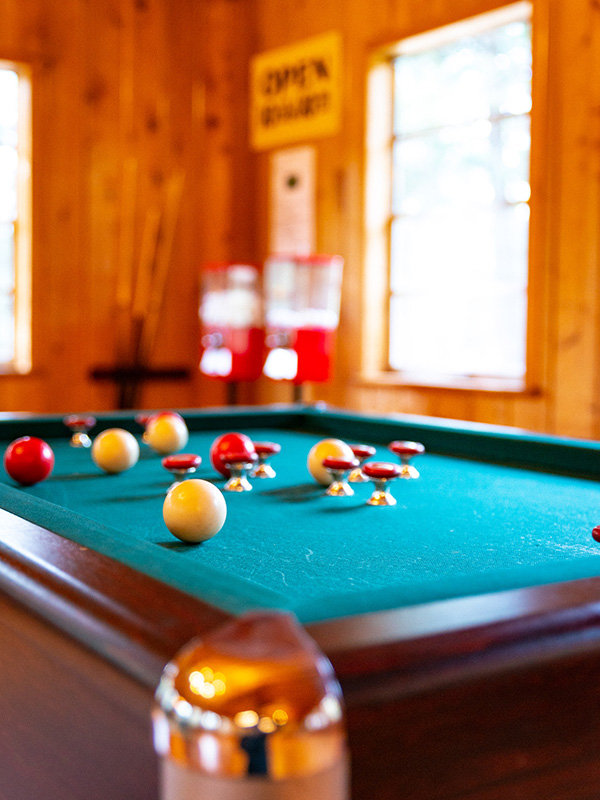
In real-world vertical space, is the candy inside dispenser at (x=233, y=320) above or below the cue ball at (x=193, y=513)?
above

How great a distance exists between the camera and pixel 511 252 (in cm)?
419

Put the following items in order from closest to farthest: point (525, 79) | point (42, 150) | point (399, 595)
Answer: point (399, 595) < point (525, 79) < point (42, 150)

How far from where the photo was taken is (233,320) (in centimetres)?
484

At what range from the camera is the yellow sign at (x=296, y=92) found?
195 inches

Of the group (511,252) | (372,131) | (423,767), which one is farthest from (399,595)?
(372,131)

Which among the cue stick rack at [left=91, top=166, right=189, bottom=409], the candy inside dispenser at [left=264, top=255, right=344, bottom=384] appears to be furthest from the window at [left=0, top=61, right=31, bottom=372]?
the candy inside dispenser at [left=264, top=255, right=344, bottom=384]

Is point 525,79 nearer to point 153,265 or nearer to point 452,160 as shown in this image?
point 452,160

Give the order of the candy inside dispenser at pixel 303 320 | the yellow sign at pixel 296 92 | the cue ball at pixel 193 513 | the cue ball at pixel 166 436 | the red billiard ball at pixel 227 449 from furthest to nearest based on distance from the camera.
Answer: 1. the yellow sign at pixel 296 92
2. the candy inside dispenser at pixel 303 320
3. the cue ball at pixel 166 436
4. the red billiard ball at pixel 227 449
5. the cue ball at pixel 193 513

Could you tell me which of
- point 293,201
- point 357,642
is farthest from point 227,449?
point 293,201

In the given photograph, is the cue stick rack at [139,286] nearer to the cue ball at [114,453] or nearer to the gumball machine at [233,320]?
the gumball machine at [233,320]

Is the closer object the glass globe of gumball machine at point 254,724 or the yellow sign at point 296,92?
the glass globe of gumball machine at point 254,724

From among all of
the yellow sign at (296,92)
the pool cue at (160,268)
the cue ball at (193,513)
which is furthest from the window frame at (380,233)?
the cue ball at (193,513)

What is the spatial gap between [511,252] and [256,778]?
390 cm

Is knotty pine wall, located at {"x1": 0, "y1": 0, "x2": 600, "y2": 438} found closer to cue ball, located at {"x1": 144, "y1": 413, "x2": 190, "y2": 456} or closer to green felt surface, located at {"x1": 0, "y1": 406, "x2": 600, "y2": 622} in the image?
cue ball, located at {"x1": 144, "y1": 413, "x2": 190, "y2": 456}
